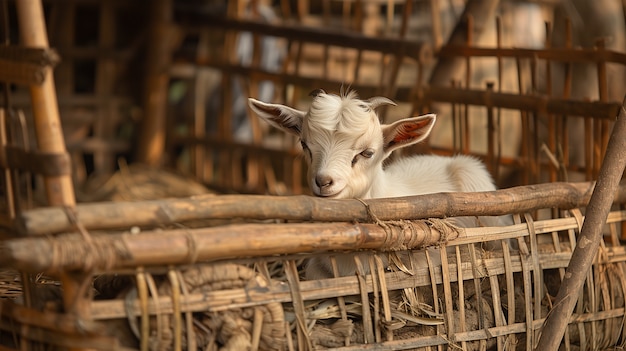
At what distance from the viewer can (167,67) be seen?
8062mm

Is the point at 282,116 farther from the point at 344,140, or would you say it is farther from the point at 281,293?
the point at 281,293

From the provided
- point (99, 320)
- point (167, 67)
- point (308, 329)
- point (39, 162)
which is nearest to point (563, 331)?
point (308, 329)

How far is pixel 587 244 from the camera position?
145 inches

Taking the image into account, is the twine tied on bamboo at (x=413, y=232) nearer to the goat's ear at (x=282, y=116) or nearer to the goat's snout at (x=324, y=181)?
the goat's snout at (x=324, y=181)

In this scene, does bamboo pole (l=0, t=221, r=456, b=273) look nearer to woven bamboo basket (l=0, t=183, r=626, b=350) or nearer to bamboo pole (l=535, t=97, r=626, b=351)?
woven bamboo basket (l=0, t=183, r=626, b=350)

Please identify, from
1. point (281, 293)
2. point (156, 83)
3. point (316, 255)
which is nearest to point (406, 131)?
point (316, 255)

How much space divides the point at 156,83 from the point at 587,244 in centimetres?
525

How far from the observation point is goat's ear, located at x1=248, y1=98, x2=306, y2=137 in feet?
14.1

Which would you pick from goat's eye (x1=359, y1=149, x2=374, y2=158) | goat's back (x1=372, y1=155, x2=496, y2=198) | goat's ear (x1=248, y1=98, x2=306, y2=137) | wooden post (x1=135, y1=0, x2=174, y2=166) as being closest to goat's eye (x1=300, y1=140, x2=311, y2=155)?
goat's ear (x1=248, y1=98, x2=306, y2=137)

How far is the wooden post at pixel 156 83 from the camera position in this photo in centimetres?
796

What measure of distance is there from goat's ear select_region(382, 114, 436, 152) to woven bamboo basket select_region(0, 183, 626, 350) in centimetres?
55

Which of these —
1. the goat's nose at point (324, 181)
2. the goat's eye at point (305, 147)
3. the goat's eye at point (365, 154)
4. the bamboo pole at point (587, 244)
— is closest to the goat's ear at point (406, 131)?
the goat's eye at point (365, 154)

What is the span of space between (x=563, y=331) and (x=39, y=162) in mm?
2252

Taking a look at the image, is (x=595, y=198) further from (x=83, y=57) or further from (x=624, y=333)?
(x=83, y=57)
